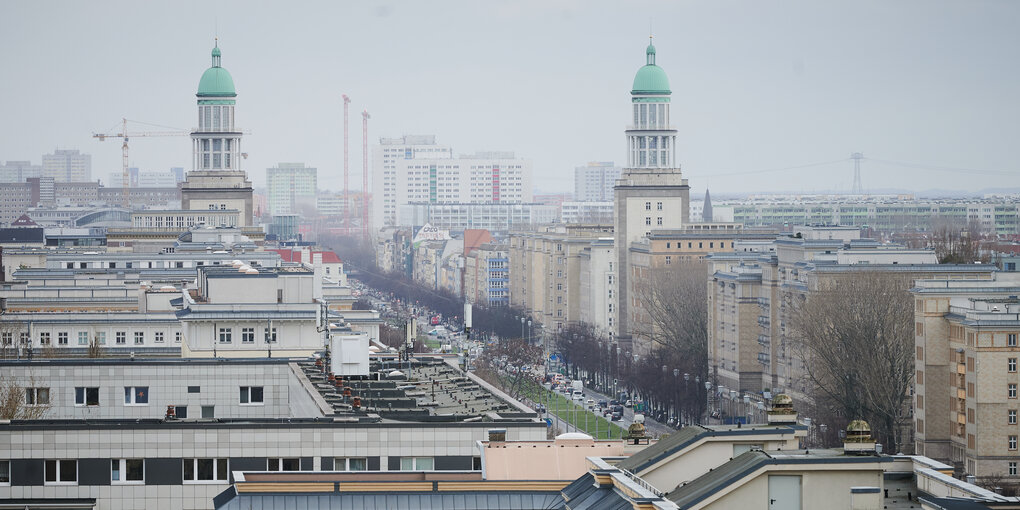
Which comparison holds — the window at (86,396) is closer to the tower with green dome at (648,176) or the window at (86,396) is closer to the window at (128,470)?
the window at (128,470)

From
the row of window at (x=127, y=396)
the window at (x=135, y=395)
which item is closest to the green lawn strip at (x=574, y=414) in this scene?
the row of window at (x=127, y=396)

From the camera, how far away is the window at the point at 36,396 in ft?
179

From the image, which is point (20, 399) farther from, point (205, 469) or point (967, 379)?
point (967, 379)

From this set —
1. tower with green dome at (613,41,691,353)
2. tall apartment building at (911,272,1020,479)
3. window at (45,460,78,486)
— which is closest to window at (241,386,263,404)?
window at (45,460,78,486)

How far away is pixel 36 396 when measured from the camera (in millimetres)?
54562

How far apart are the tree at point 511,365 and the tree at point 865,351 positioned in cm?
2012

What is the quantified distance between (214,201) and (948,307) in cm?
10561

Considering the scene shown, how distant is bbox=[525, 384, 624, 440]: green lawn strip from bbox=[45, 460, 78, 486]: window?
57.9m

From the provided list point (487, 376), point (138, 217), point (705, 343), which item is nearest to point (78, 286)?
point (487, 376)

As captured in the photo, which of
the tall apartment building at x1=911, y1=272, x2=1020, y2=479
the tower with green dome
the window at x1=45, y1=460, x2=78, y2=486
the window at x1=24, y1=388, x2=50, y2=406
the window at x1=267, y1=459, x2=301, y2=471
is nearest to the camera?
the window at x1=45, y1=460, x2=78, y2=486

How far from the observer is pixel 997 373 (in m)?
86.1

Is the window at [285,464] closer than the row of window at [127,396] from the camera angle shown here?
Yes

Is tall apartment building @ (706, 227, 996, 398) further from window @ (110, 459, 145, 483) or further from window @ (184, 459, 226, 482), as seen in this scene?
window @ (110, 459, 145, 483)

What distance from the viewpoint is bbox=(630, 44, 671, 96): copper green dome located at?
188125 mm
